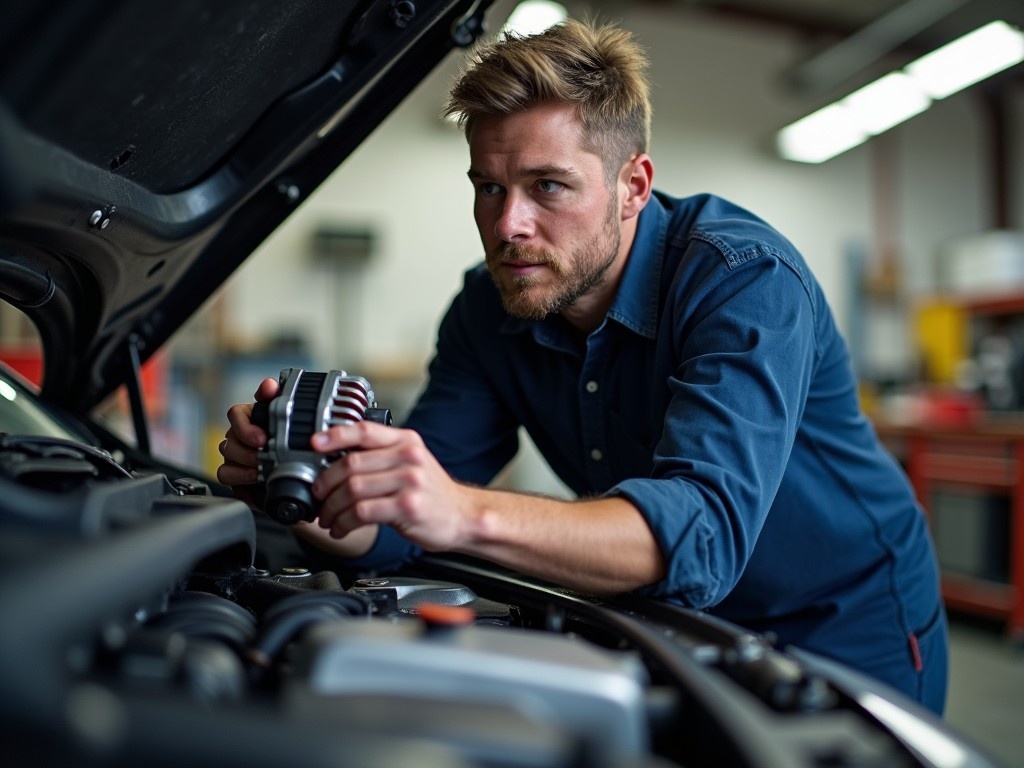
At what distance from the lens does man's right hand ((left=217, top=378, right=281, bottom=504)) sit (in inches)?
38.2

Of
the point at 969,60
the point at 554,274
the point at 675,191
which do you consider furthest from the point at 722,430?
the point at 675,191

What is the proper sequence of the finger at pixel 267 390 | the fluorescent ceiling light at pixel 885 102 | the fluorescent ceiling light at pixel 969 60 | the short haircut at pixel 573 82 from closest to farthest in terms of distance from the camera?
the finger at pixel 267 390, the short haircut at pixel 573 82, the fluorescent ceiling light at pixel 969 60, the fluorescent ceiling light at pixel 885 102

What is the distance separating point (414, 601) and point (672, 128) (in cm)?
565

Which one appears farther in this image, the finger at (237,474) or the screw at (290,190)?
the screw at (290,190)

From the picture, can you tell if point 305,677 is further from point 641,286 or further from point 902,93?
point 902,93

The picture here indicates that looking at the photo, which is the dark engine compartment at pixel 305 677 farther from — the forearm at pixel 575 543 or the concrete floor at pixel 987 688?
the concrete floor at pixel 987 688

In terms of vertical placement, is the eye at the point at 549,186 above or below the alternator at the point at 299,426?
above

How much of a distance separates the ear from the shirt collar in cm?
2

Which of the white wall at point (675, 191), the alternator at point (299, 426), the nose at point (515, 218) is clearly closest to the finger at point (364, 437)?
the alternator at point (299, 426)

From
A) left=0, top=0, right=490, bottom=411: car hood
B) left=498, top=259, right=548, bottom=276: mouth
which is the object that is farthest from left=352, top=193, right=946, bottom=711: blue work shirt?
left=0, top=0, right=490, bottom=411: car hood

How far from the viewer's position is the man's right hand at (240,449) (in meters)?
0.97

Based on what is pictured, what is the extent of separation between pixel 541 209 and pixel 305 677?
2.57ft

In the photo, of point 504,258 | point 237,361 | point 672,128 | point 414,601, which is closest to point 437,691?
point 414,601

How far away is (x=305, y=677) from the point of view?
51 cm
